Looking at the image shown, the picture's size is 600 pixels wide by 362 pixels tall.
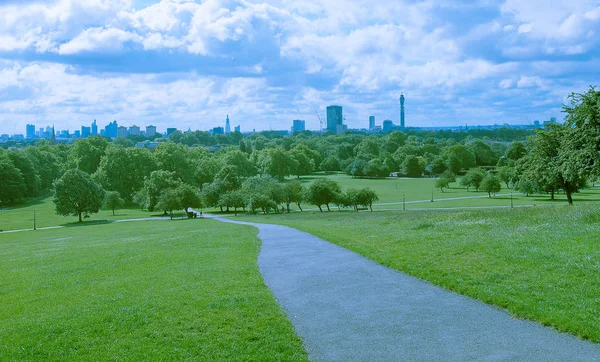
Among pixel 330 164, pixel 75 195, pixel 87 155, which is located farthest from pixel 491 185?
pixel 330 164

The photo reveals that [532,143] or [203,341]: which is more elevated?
[532,143]

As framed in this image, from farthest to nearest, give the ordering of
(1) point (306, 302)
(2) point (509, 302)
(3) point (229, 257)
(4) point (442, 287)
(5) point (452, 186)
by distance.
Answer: (5) point (452, 186)
(3) point (229, 257)
(4) point (442, 287)
(1) point (306, 302)
(2) point (509, 302)

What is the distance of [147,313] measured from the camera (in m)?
11.9

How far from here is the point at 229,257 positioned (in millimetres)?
20562

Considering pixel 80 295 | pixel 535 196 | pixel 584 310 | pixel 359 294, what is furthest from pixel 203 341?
pixel 535 196

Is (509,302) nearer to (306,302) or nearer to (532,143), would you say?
(306,302)

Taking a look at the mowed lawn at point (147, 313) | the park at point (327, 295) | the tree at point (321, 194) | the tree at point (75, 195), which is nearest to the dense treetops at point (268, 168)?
the tree at point (321, 194)

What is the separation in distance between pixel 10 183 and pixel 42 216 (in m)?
22.6

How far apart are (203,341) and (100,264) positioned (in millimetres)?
12173

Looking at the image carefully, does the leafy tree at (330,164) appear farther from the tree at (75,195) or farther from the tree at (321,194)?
the tree at (75,195)

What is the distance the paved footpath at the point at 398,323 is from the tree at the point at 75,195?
198ft

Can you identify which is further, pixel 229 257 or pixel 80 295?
pixel 229 257

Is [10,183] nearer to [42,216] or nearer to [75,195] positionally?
[42,216]

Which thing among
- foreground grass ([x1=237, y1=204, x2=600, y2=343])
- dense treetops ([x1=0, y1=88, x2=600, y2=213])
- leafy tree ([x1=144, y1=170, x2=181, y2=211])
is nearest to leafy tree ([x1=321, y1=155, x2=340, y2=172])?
dense treetops ([x1=0, y1=88, x2=600, y2=213])
